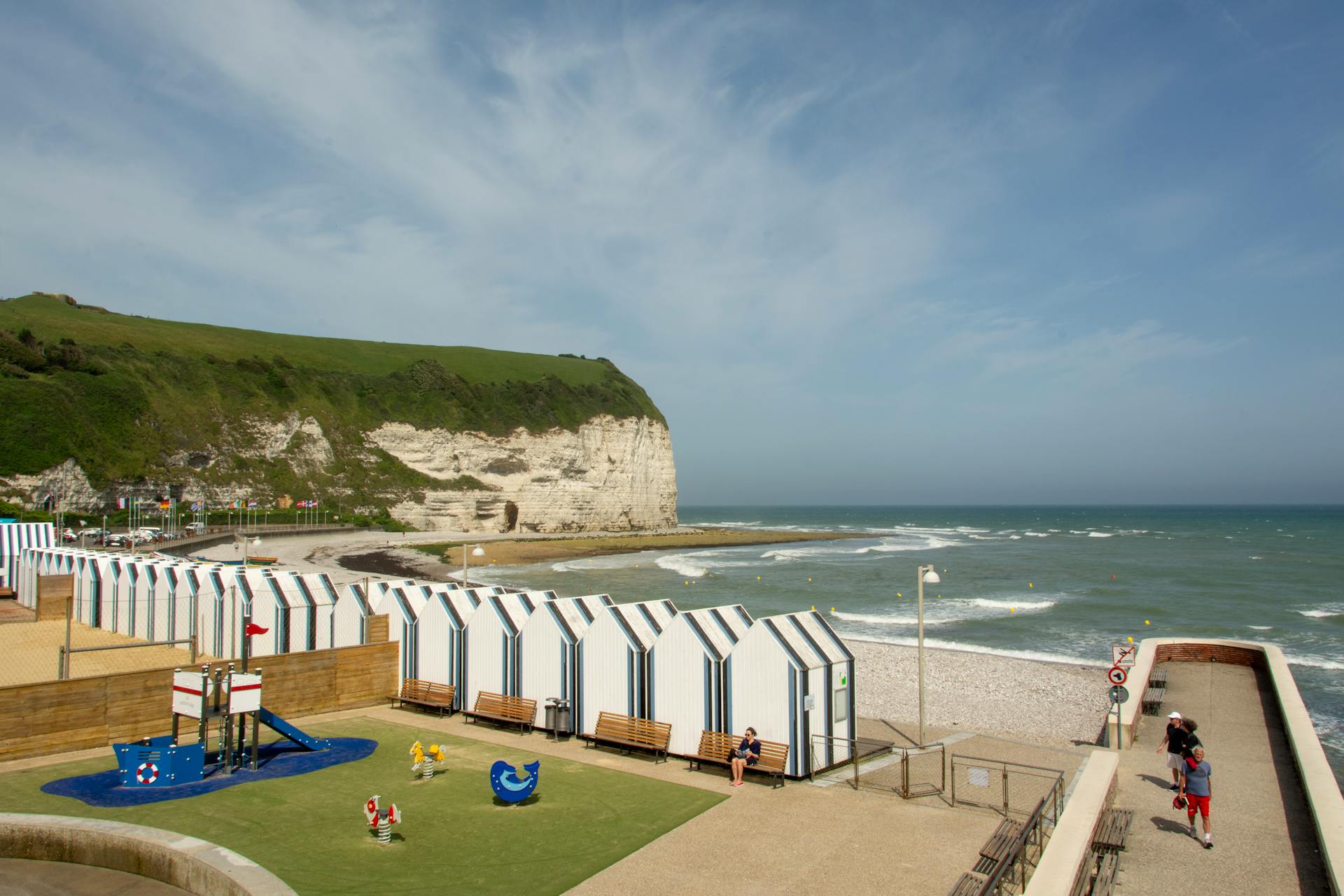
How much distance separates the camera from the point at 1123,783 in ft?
44.7

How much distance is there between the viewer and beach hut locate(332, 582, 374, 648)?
62.4 feet

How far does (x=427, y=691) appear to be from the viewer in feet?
58.5

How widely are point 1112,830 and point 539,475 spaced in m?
91.8

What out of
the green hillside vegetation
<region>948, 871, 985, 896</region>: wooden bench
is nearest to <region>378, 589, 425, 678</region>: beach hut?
<region>948, 871, 985, 896</region>: wooden bench

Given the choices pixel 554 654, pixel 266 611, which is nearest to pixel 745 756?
pixel 554 654

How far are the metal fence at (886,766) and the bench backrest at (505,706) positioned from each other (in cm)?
571

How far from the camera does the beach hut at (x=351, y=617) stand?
1903 centimetres

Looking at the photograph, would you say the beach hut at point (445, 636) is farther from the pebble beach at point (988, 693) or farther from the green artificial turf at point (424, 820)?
the pebble beach at point (988, 693)

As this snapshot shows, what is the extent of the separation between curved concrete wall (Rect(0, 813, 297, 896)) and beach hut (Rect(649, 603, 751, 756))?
6962 mm

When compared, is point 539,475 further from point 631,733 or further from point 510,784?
point 510,784

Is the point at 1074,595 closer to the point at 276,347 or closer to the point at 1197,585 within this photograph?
the point at 1197,585

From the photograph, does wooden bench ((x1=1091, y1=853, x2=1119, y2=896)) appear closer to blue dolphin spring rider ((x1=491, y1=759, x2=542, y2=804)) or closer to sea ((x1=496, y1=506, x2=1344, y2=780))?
blue dolphin spring rider ((x1=491, y1=759, x2=542, y2=804))

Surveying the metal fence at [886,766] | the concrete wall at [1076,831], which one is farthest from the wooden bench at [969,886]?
the metal fence at [886,766]

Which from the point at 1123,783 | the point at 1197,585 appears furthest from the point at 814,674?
the point at 1197,585
